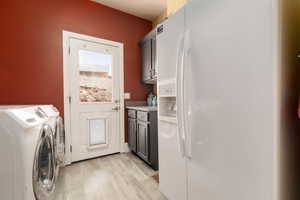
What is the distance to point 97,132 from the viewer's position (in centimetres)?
270

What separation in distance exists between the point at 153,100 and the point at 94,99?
3.78ft

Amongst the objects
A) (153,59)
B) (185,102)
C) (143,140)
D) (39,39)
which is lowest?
(143,140)

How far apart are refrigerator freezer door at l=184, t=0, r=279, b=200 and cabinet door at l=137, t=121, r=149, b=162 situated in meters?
1.22

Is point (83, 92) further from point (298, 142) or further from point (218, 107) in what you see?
point (298, 142)

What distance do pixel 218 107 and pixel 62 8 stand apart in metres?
2.86

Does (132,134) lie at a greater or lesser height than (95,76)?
lesser

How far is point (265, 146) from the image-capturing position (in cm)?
65

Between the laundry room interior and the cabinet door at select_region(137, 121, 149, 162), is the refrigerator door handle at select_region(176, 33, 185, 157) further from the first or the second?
the cabinet door at select_region(137, 121, 149, 162)

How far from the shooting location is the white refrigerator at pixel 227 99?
2.09ft

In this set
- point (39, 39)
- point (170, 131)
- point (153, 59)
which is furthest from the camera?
point (153, 59)

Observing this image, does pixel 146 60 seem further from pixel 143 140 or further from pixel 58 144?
pixel 58 144

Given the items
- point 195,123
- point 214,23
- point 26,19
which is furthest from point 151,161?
point 26,19

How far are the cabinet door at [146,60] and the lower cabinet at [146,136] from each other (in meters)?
0.79

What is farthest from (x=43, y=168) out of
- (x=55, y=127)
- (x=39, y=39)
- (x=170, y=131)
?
(x=39, y=39)
